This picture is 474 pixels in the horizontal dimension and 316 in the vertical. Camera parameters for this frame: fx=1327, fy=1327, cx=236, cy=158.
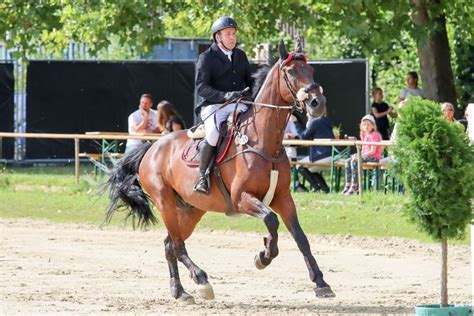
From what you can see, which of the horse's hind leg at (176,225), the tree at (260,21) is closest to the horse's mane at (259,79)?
the horse's hind leg at (176,225)

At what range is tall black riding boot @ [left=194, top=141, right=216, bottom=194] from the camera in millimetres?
13234

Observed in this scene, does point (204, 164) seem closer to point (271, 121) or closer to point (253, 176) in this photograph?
point (253, 176)

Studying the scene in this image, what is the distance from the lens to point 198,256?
1708 cm

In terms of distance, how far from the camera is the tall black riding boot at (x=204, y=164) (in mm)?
13234

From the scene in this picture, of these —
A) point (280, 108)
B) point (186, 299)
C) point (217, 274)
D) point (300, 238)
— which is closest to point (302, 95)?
point (280, 108)

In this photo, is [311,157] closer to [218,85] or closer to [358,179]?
[358,179]

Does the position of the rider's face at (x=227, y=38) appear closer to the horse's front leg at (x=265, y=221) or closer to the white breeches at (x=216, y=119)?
the white breeches at (x=216, y=119)

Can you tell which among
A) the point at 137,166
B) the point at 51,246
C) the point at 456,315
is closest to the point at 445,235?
the point at 456,315

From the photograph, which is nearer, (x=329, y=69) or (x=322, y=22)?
(x=322, y=22)

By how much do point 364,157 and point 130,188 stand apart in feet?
24.6

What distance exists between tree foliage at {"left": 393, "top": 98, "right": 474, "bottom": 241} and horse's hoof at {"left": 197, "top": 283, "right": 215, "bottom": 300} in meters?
2.67

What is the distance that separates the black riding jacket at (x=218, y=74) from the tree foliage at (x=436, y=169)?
116 inches

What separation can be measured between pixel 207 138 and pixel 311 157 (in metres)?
9.47

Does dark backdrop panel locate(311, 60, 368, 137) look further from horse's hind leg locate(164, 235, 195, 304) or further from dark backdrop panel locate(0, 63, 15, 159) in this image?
horse's hind leg locate(164, 235, 195, 304)
